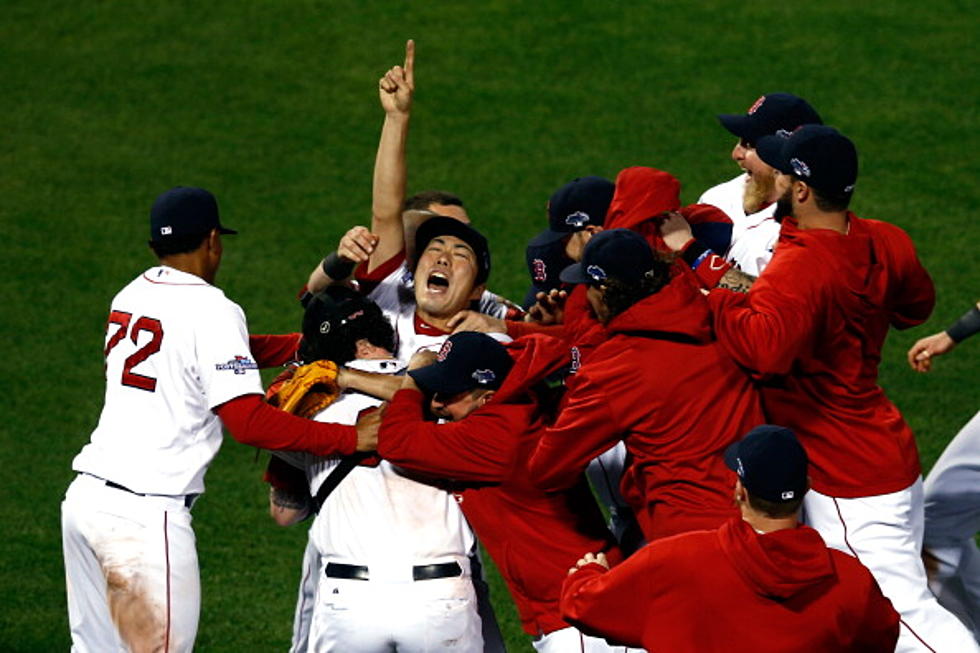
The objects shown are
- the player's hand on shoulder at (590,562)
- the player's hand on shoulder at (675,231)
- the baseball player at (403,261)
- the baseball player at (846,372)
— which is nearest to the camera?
the player's hand on shoulder at (590,562)

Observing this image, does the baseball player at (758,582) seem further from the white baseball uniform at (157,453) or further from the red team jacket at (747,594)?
the white baseball uniform at (157,453)

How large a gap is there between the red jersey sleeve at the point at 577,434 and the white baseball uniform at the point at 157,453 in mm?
1180

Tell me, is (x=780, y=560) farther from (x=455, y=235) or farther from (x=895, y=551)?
(x=455, y=235)

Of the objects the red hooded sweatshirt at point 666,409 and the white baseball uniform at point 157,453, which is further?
the white baseball uniform at point 157,453

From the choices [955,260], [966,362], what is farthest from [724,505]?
[955,260]

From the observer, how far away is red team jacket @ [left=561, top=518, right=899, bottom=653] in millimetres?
5074

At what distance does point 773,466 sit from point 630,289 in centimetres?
93

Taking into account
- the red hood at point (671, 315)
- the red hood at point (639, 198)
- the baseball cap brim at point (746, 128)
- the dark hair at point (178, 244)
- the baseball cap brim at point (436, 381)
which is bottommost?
the baseball cap brim at point (436, 381)

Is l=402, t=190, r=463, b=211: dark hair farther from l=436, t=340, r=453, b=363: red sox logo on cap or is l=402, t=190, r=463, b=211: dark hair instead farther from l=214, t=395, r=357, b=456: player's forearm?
l=214, t=395, r=357, b=456: player's forearm

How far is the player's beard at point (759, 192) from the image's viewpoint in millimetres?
7238

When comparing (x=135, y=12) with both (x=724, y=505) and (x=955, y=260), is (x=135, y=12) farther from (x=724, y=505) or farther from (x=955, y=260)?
(x=724, y=505)

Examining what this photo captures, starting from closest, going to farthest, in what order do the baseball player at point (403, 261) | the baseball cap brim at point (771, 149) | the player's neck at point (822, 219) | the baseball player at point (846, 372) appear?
the baseball player at point (846, 372) → the player's neck at point (822, 219) → the baseball cap brim at point (771, 149) → the baseball player at point (403, 261)

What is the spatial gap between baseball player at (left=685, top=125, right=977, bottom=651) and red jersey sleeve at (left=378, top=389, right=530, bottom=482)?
85cm

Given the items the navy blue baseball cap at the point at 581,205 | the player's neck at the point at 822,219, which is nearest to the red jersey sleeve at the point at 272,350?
the navy blue baseball cap at the point at 581,205
